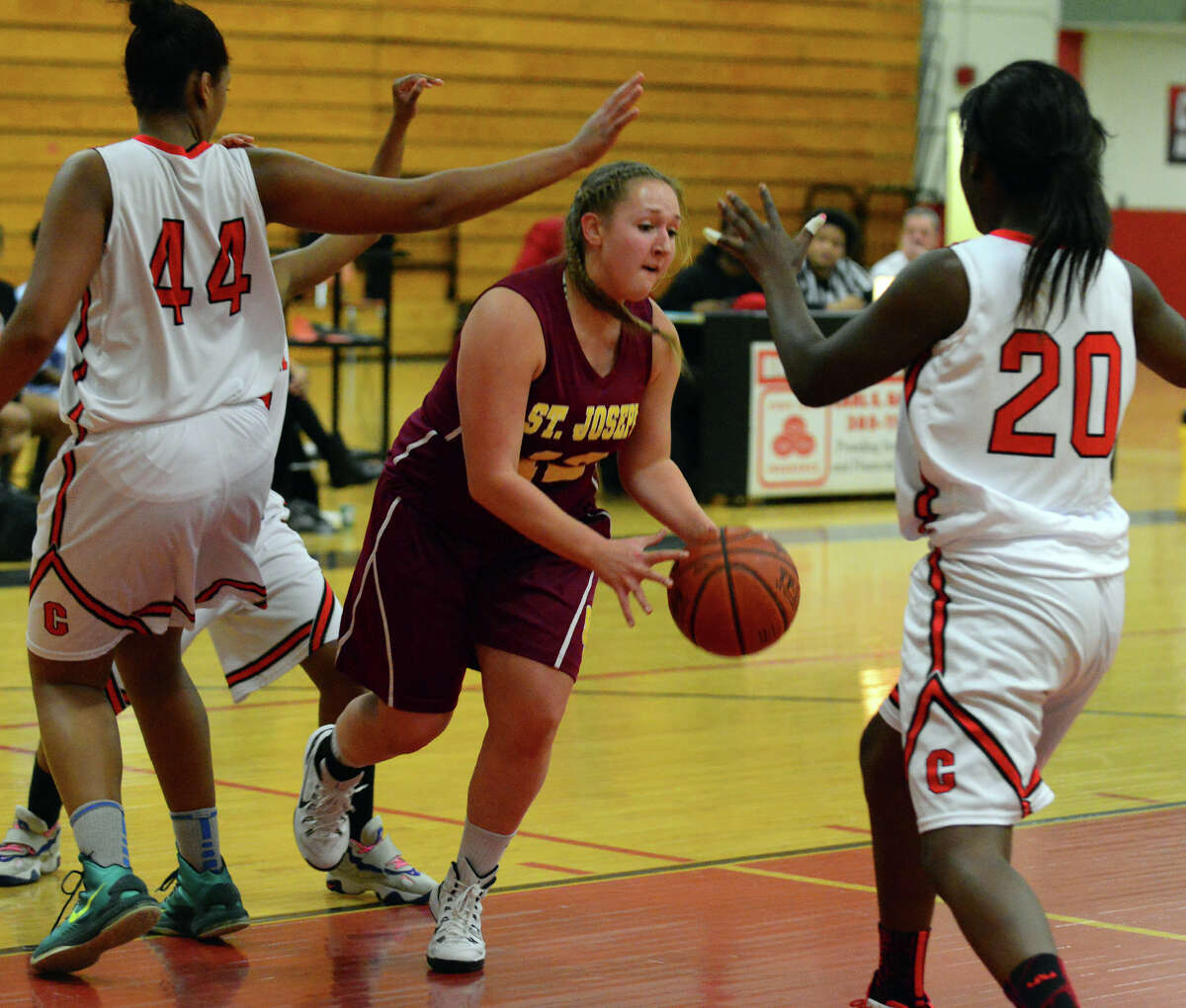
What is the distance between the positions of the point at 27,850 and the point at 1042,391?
95.7 inches

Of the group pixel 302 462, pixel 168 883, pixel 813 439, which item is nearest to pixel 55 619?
pixel 168 883

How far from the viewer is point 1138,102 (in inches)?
888

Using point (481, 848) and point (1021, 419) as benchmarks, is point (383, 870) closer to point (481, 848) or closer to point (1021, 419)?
point (481, 848)

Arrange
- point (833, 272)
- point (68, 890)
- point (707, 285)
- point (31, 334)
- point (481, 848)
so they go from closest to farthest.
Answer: point (31, 334), point (481, 848), point (68, 890), point (707, 285), point (833, 272)

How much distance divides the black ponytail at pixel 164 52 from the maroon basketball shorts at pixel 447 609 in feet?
2.85

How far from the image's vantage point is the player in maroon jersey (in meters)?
3.27

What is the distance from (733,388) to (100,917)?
755 centimetres

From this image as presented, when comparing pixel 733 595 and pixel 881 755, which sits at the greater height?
pixel 733 595

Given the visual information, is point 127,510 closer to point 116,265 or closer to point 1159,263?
point 116,265

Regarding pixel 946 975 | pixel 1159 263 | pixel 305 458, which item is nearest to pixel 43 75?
pixel 305 458

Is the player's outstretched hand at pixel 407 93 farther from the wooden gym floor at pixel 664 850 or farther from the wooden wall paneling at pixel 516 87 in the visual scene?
the wooden wall paneling at pixel 516 87

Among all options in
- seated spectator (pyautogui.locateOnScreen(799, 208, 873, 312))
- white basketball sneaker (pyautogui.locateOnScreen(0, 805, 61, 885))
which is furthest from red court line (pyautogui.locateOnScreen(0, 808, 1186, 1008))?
seated spectator (pyautogui.locateOnScreen(799, 208, 873, 312))

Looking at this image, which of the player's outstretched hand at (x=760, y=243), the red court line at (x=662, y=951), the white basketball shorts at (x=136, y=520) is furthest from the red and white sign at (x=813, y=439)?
the player's outstretched hand at (x=760, y=243)

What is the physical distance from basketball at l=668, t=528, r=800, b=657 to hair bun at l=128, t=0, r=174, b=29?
4.34 feet
